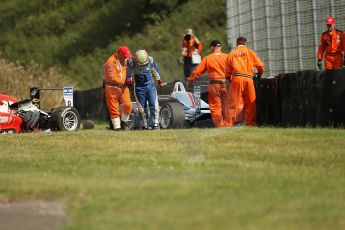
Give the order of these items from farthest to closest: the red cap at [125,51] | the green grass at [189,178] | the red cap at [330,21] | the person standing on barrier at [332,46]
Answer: the red cap at [125,51], the person standing on barrier at [332,46], the red cap at [330,21], the green grass at [189,178]

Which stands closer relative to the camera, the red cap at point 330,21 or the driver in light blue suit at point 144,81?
the red cap at point 330,21

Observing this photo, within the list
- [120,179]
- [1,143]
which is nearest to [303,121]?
[1,143]

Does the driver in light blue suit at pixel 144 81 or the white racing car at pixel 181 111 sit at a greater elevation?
the driver in light blue suit at pixel 144 81

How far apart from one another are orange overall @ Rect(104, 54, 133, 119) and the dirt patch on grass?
1168cm

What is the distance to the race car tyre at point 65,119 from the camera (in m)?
21.8

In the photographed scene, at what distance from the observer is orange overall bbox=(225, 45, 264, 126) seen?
19.8 m

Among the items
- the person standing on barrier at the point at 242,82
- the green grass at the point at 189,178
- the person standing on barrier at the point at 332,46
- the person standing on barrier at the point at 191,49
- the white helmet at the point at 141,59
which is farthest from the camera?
the person standing on barrier at the point at 191,49

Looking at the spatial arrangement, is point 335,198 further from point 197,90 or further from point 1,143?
point 197,90

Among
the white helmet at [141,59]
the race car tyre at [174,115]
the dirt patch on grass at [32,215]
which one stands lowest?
the dirt patch on grass at [32,215]

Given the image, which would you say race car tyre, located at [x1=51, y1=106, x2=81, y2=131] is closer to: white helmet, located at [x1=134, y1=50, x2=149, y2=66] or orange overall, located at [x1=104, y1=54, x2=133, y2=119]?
orange overall, located at [x1=104, y1=54, x2=133, y2=119]

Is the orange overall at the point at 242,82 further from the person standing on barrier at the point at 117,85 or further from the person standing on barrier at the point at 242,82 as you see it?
the person standing on barrier at the point at 117,85

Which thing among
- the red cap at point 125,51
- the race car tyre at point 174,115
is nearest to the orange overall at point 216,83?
the race car tyre at point 174,115

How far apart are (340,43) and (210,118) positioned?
3245 mm

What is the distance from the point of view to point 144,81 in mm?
21500
